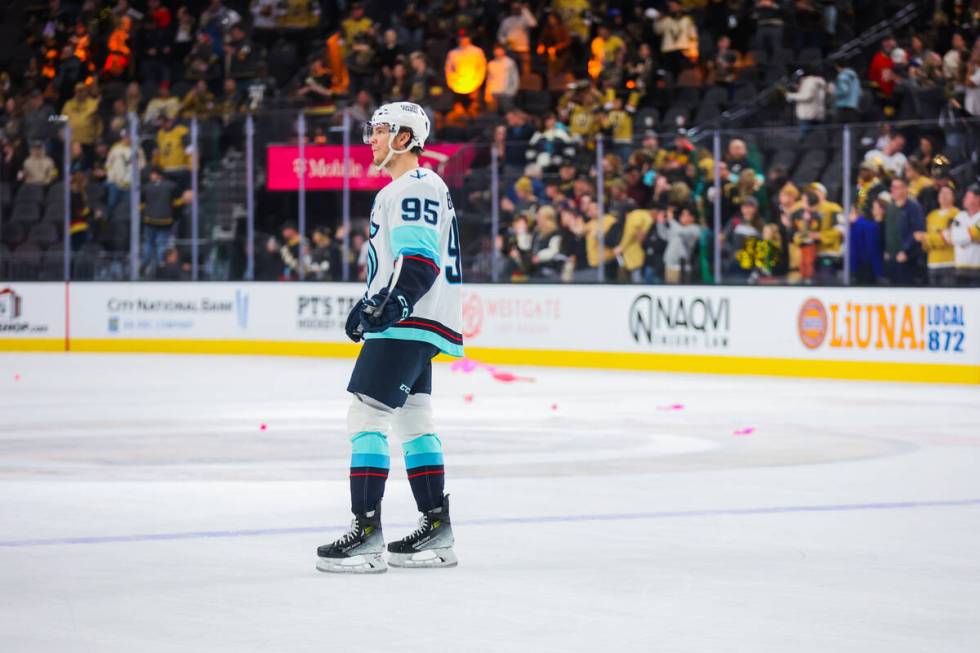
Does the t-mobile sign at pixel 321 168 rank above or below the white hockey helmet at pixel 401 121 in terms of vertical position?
above

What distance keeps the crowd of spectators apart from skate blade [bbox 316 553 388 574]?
1123cm

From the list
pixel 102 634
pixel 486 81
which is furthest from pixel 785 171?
pixel 102 634

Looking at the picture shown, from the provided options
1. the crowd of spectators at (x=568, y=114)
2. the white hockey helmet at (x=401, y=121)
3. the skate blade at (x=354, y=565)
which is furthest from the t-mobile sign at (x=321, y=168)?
the skate blade at (x=354, y=565)

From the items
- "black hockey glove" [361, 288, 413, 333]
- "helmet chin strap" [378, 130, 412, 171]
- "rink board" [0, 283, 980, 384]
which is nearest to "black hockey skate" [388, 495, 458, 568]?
"black hockey glove" [361, 288, 413, 333]

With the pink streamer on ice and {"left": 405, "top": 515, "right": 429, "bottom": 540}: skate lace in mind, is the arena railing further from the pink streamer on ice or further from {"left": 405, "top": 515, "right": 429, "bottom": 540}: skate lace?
{"left": 405, "top": 515, "right": 429, "bottom": 540}: skate lace

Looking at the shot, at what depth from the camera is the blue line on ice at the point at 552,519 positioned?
7129 millimetres

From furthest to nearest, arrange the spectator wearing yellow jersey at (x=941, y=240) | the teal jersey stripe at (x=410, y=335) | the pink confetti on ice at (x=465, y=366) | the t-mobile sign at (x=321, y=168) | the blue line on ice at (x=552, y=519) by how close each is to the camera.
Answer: the t-mobile sign at (x=321, y=168)
the pink confetti on ice at (x=465, y=366)
the spectator wearing yellow jersey at (x=941, y=240)
the blue line on ice at (x=552, y=519)
the teal jersey stripe at (x=410, y=335)

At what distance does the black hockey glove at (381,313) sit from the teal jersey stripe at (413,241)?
0.20 meters

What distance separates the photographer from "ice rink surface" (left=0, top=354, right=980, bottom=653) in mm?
5312

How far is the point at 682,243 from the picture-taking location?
18.7 m

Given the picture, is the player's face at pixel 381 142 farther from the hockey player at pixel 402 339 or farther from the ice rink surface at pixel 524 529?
the ice rink surface at pixel 524 529

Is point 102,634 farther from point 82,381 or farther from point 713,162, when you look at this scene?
point 713,162

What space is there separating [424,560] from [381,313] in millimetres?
1014

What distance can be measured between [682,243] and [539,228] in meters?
1.88
